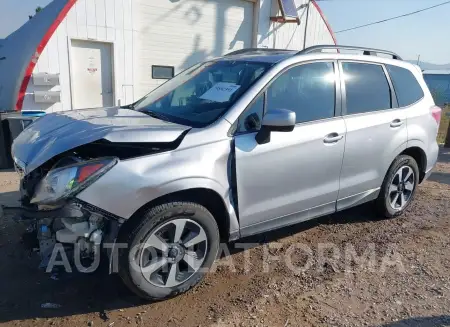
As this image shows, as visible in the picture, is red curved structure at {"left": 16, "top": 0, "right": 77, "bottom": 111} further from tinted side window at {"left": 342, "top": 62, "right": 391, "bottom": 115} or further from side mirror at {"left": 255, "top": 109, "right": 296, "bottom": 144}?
side mirror at {"left": 255, "top": 109, "right": 296, "bottom": 144}

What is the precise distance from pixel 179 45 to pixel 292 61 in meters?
7.82

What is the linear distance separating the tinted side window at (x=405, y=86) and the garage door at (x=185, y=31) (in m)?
7.11

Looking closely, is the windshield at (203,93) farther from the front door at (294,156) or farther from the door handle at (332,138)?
the door handle at (332,138)

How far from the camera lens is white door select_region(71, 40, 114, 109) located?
9.14 meters

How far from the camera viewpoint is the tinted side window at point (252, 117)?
10.1ft

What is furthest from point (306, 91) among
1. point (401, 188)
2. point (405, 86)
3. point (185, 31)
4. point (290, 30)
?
point (290, 30)

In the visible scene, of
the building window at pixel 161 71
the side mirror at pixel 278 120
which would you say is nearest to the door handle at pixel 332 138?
the side mirror at pixel 278 120

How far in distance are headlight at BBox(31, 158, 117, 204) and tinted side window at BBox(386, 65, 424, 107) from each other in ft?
11.0

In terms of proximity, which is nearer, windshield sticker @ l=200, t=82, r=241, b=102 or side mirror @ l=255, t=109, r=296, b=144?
side mirror @ l=255, t=109, r=296, b=144

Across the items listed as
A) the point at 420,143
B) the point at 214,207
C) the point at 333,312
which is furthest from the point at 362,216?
the point at 214,207

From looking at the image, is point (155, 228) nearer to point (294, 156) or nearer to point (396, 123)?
point (294, 156)

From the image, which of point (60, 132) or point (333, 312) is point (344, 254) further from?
point (60, 132)

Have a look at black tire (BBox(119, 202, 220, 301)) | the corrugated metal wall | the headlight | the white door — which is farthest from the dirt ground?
the corrugated metal wall

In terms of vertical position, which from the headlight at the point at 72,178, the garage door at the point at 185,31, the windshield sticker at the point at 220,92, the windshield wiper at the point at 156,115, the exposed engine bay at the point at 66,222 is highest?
the garage door at the point at 185,31
